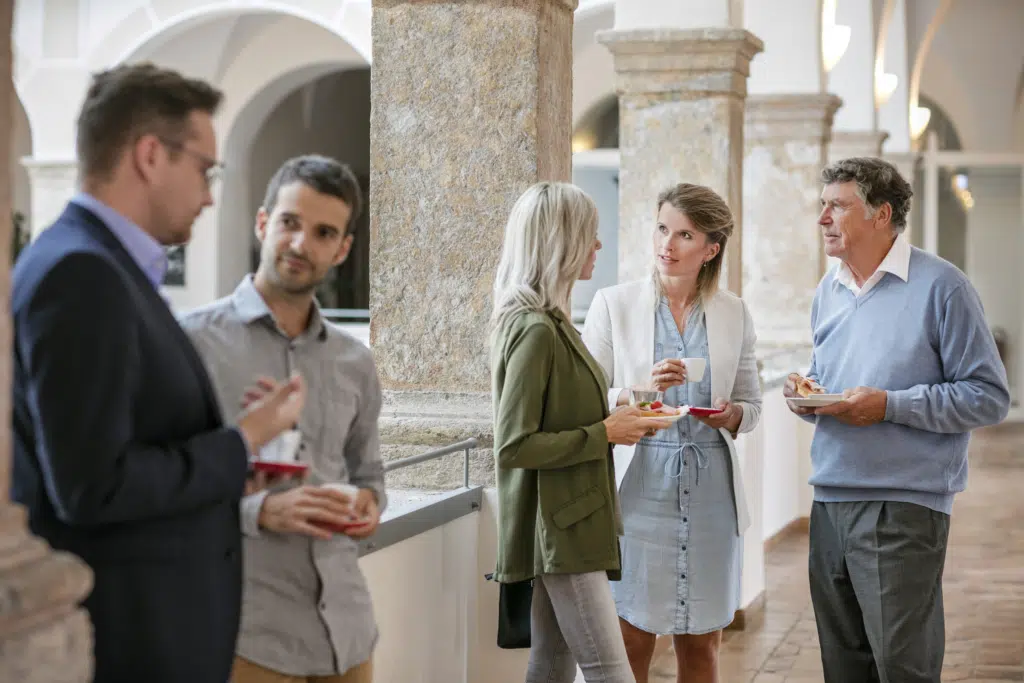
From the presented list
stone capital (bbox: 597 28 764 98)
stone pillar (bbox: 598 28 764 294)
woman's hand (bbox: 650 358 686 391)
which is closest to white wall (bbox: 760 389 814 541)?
stone pillar (bbox: 598 28 764 294)

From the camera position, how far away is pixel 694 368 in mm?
3396

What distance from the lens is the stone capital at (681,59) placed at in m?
5.89


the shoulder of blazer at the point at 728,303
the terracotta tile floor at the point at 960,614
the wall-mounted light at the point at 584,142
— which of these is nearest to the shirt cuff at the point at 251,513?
the shoulder of blazer at the point at 728,303

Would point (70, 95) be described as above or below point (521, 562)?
above

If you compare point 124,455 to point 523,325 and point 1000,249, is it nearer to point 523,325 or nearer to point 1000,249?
point 523,325

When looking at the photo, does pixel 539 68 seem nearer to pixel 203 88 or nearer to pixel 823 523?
pixel 823 523

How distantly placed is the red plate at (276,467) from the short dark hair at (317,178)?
1.30 feet

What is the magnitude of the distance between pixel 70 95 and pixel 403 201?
10634 mm

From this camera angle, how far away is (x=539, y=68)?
11.8ft

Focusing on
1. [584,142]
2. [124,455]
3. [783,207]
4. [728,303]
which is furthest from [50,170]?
[124,455]

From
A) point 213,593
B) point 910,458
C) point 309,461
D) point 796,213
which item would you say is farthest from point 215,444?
point 796,213

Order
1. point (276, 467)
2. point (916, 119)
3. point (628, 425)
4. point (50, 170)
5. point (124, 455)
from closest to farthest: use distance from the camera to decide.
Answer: point (124, 455) → point (276, 467) → point (628, 425) → point (50, 170) → point (916, 119)

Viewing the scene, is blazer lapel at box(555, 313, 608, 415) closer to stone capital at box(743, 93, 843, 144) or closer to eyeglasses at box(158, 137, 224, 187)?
eyeglasses at box(158, 137, 224, 187)

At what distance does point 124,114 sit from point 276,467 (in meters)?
0.51
